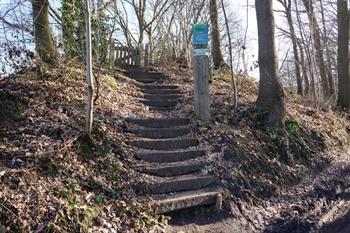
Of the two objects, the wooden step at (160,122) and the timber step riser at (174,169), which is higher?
the wooden step at (160,122)

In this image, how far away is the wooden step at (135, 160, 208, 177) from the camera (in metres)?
6.42

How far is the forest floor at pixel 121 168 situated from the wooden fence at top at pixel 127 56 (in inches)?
204

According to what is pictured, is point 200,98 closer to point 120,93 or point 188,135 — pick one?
point 188,135

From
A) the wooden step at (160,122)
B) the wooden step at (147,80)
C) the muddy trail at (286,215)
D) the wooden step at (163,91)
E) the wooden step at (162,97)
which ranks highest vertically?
the wooden step at (147,80)

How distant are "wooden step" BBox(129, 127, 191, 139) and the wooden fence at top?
7.74 metres

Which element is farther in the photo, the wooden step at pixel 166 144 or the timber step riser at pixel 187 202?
the wooden step at pixel 166 144

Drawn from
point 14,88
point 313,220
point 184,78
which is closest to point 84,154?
point 14,88

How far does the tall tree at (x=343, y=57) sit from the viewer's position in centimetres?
1453

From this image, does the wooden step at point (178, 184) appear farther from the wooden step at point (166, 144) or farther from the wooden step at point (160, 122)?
the wooden step at point (160, 122)

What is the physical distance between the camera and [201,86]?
8312 mm

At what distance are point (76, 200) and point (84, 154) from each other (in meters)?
1.20

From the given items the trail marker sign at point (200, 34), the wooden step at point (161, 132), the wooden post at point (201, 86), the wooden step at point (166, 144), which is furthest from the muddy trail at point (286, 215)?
the trail marker sign at point (200, 34)

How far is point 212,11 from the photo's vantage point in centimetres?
1658

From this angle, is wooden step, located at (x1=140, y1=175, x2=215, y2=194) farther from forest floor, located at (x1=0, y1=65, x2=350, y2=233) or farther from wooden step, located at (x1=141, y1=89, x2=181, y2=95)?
wooden step, located at (x1=141, y1=89, x2=181, y2=95)
